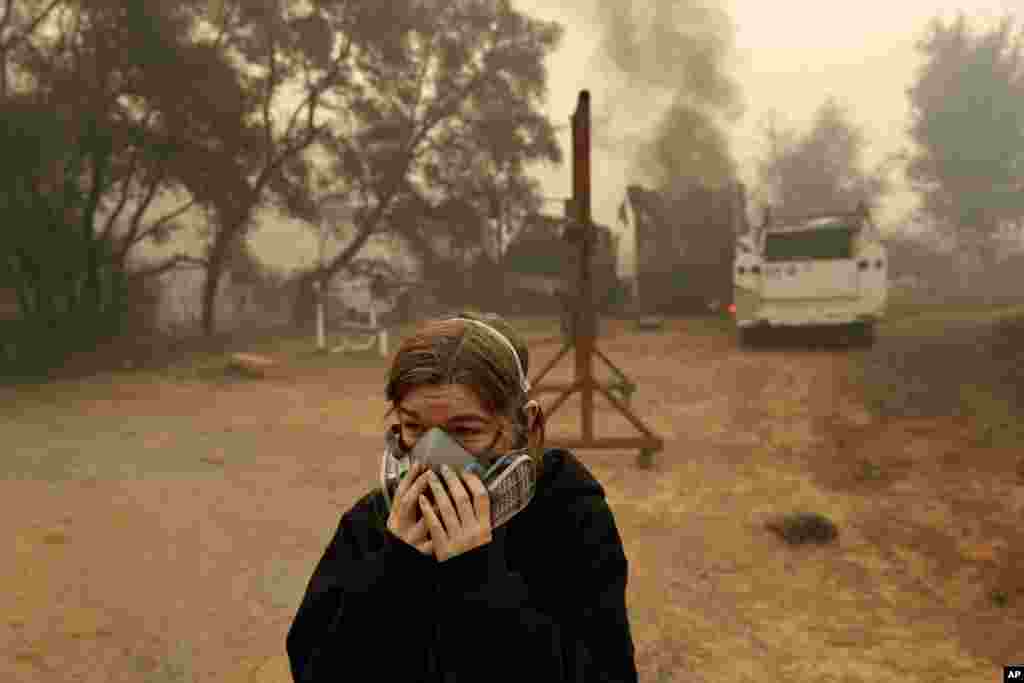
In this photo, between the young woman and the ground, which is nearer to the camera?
the young woman

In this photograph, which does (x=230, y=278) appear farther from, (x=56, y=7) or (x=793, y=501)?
(x=793, y=501)

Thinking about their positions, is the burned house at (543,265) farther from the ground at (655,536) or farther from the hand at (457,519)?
the hand at (457,519)

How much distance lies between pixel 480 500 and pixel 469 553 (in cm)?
9

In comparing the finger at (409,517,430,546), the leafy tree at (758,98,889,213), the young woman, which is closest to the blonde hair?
the young woman

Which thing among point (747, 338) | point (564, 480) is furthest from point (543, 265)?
point (564, 480)

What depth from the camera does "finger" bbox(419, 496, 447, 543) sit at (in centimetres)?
136

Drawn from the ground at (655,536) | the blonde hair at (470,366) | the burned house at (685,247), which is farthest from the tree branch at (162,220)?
the blonde hair at (470,366)

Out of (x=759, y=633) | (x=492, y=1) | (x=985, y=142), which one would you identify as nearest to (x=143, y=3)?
(x=492, y=1)

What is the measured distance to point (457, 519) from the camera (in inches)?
54.2

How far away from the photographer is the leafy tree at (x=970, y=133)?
83.8 ft

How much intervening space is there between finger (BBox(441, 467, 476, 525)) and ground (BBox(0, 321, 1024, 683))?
220 cm

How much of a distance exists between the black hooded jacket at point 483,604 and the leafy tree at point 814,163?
36237 mm

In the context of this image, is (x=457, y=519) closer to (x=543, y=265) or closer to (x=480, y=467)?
(x=480, y=467)

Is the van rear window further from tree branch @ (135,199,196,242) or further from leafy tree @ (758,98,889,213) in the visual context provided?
leafy tree @ (758,98,889,213)
